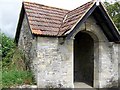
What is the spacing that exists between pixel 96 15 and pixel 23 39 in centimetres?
423

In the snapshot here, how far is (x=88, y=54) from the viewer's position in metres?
13.0

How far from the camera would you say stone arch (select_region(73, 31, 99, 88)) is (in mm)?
11852

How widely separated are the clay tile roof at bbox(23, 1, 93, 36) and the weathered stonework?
1.54 ft

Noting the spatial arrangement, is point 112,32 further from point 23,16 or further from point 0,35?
point 0,35

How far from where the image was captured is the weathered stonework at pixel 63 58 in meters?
10.2

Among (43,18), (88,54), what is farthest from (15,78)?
(88,54)

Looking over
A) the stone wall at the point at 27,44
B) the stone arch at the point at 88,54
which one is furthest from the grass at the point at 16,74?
the stone arch at the point at 88,54

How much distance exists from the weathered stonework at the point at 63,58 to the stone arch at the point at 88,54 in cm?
5

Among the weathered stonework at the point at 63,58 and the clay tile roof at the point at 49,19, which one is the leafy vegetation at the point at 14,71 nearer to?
the weathered stonework at the point at 63,58

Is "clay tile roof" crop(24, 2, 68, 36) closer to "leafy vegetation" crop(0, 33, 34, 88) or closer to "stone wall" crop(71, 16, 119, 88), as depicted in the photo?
"stone wall" crop(71, 16, 119, 88)

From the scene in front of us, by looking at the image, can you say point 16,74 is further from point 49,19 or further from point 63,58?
point 49,19

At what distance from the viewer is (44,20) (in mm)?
11164

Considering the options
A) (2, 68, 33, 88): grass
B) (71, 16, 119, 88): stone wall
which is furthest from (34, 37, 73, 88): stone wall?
(71, 16, 119, 88): stone wall

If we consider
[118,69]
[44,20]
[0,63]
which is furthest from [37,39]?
[118,69]
